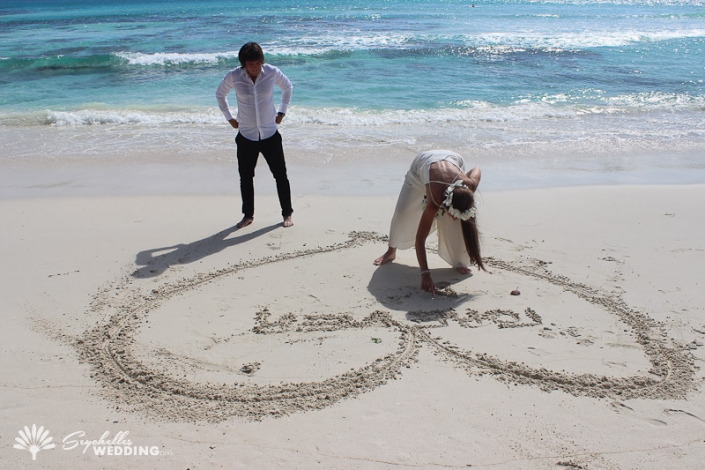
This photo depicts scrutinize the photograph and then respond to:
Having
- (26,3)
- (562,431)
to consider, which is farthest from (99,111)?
(26,3)

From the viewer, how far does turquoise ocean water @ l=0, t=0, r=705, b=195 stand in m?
8.25

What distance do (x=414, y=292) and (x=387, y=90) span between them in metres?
9.22

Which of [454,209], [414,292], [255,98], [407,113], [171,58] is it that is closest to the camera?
[454,209]

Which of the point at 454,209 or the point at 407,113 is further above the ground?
the point at 407,113

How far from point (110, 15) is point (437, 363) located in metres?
34.0

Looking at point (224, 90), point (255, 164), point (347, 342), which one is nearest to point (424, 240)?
point (347, 342)

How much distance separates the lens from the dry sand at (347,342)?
9.10ft

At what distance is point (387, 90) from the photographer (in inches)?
504

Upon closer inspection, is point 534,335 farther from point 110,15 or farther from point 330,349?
point 110,15

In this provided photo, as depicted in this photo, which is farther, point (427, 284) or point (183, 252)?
point (183, 252)

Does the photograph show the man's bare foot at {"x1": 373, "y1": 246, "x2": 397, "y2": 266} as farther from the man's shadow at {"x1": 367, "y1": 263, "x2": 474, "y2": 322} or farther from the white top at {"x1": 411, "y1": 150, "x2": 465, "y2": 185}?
the white top at {"x1": 411, "y1": 150, "x2": 465, "y2": 185}

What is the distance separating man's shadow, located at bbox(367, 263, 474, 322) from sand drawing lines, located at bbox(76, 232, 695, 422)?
38 mm

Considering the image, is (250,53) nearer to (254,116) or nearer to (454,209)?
(254,116)

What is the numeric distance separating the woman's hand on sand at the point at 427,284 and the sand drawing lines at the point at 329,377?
5.4 inches
